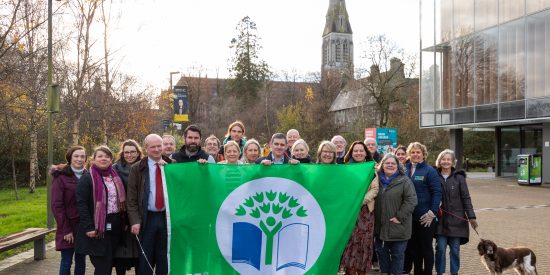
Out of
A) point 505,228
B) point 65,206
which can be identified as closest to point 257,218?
point 65,206

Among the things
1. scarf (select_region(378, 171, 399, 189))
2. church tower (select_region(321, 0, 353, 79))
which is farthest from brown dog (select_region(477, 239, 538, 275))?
church tower (select_region(321, 0, 353, 79))

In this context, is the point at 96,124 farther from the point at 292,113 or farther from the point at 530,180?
the point at 292,113

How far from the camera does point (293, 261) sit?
5559mm

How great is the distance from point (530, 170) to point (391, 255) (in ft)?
72.4

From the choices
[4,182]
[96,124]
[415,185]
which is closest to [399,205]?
[415,185]

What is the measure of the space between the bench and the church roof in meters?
112

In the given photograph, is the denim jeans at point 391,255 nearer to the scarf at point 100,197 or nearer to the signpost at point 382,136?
the scarf at point 100,197

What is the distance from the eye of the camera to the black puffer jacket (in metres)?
6.69

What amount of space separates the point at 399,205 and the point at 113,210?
337 cm

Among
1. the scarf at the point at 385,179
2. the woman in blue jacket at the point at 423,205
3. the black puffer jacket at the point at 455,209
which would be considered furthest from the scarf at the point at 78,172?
the black puffer jacket at the point at 455,209

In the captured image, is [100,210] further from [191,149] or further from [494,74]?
[494,74]

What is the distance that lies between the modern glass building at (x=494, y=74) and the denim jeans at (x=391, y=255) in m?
21.3

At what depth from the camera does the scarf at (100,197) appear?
537 cm

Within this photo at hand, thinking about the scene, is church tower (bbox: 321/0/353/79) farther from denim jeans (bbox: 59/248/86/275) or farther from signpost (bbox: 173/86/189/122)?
denim jeans (bbox: 59/248/86/275)
